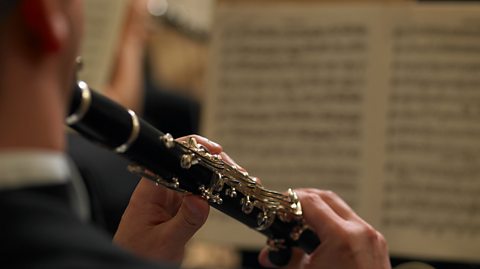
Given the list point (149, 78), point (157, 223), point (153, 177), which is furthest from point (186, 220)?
point (149, 78)

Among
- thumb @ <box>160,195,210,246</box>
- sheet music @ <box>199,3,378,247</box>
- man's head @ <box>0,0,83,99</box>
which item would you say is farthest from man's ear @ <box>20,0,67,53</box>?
sheet music @ <box>199,3,378,247</box>

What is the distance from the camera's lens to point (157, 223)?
1.16 m

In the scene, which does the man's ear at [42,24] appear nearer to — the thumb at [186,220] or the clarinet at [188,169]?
the clarinet at [188,169]

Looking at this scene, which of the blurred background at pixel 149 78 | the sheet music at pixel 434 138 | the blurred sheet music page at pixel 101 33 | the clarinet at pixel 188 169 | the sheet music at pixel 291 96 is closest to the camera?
the clarinet at pixel 188 169

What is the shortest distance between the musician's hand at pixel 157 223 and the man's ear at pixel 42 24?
0.48 metres

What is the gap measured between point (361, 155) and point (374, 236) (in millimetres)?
625

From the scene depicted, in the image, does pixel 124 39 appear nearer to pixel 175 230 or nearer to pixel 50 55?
pixel 175 230

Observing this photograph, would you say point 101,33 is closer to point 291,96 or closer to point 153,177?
point 291,96

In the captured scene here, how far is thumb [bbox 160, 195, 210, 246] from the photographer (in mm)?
1120

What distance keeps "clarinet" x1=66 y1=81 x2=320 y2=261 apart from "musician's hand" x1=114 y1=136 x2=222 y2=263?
0.16 ft

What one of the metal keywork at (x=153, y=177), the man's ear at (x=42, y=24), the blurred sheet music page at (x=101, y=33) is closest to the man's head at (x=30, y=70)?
the man's ear at (x=42, y=24)

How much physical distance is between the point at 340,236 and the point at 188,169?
0.98 feet

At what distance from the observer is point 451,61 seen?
182 cm

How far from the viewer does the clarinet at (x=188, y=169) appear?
869 millimetres
